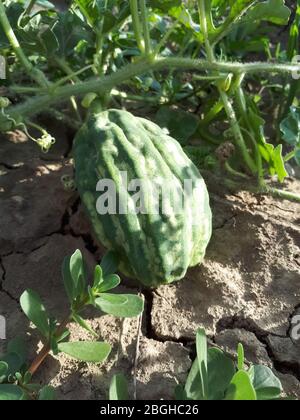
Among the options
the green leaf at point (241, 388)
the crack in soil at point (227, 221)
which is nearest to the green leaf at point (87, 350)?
the green leaf at point (241, 388)

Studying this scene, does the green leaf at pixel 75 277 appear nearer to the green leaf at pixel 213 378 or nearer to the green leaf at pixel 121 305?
the green leaf at pixel 121 305

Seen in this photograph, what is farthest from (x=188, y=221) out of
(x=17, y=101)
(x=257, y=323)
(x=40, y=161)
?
(x=17, y=101)

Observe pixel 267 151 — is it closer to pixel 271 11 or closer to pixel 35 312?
pixel 271 11

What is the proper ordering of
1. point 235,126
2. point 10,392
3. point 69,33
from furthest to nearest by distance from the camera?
point 69,33
point 235,126
point 10,392

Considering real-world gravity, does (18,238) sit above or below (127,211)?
below

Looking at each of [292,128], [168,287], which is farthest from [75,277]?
[292,128]

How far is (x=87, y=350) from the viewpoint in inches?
68.9

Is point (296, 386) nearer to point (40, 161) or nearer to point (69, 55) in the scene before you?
point (40, 161)

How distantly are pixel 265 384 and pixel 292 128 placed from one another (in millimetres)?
1118

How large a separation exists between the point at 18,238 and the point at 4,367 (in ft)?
2.42

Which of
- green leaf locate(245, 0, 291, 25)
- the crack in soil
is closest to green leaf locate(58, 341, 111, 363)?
the crack in soil

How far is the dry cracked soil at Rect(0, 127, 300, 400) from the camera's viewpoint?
6.23 ft

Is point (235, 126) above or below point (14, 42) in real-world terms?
below

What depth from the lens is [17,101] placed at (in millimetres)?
2803
